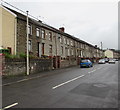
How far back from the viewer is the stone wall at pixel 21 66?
1360 cm

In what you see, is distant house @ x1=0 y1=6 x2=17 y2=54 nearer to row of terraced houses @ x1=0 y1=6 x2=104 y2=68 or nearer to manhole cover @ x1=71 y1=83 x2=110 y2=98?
row of terraced houses @ x1=0 y1=6 x2=104 y2=68

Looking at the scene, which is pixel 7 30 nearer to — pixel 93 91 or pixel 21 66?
pixel 21 66

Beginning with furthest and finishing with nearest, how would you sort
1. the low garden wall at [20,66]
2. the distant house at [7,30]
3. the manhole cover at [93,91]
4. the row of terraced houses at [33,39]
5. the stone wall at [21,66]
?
the row of terraced houses at [33,39], the distant house at [7,30], the stone wall at [21,66], the low garden wall at [20,66], the manhole cover at [93,91]

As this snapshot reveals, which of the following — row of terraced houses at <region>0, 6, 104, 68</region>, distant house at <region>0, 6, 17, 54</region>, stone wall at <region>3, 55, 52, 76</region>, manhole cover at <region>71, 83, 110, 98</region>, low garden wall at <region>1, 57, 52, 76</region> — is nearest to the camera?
manhole cover at <region>71, 83, 110, 98</region>

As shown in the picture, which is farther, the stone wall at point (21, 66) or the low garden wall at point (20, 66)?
the stone wall at point (21, 66)

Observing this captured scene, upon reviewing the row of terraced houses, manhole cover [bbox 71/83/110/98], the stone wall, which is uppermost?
the row of terraced houses

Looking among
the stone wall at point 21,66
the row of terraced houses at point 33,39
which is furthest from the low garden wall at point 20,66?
the row of terraced houses at point 33,39

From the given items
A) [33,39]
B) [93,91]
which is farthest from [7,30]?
[93,91]

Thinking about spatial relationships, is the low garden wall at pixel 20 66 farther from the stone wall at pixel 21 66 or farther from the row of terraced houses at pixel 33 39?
the row of terraced houses at pixel 33 39

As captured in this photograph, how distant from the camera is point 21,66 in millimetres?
15547

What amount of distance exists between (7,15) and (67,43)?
19584 millimetres

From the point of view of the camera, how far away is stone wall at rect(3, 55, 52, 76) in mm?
13601

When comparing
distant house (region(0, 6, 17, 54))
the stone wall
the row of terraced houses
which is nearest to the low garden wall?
the stone wall

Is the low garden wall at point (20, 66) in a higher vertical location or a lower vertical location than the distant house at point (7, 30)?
lower
